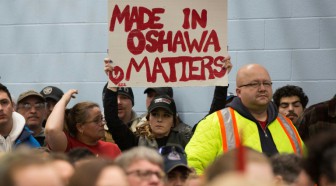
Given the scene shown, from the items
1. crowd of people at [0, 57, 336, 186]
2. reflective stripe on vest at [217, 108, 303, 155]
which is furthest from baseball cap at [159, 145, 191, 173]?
reflective stripe on vest at [217, 108, 303, 155]

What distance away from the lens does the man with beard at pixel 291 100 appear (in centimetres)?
865

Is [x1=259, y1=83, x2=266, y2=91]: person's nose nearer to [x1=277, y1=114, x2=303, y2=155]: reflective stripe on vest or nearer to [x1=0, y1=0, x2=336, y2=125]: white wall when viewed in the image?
[x1=277, y1=114, x2=303, y2=155]: reflective stripe on vest

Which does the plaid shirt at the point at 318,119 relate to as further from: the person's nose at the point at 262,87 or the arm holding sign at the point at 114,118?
the arm holding sign at the point at 114,118

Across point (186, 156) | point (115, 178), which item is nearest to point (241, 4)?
point (186, 156)

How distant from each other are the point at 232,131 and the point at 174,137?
1208mm

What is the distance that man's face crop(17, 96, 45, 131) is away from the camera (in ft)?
28.0

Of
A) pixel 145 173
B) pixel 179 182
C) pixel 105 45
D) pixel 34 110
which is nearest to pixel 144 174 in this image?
pixel 145 173

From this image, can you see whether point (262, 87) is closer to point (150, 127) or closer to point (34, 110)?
point (150, 127)

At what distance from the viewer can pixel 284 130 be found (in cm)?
700

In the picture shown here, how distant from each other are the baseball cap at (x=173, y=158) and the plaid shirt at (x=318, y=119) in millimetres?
1478

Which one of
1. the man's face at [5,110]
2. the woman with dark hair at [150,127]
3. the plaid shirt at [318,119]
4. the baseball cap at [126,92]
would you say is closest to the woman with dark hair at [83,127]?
the woman with dark hair at [150,127]

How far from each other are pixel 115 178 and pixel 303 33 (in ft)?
17.1

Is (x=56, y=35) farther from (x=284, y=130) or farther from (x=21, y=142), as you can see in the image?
(x=284, y=130)

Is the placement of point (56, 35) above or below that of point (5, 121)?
above
